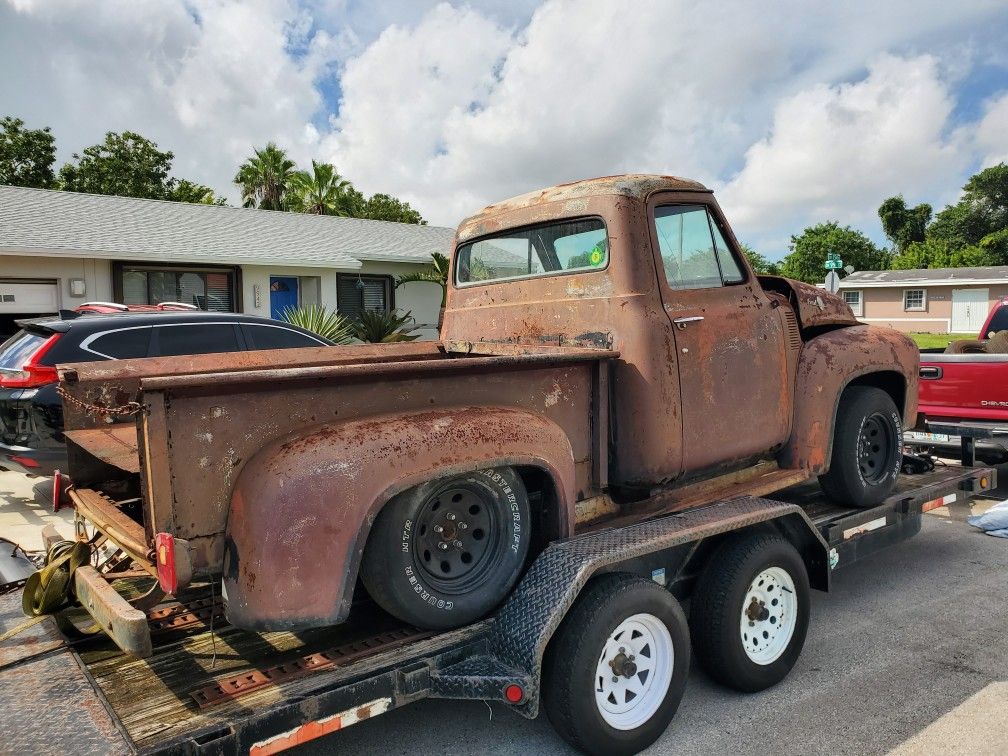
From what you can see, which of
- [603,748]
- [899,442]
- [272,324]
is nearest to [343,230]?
[272,324]

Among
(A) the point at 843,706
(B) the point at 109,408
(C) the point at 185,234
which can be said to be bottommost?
(A) the point at 843,706

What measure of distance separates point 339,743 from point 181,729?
1095 millimetres

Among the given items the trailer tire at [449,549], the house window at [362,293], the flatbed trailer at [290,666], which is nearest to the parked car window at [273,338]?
the flatbed trailer at [290,666]

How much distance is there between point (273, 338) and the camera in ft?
26.9

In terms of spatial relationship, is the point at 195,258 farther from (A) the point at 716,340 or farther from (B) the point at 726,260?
(A) the point at 716,340

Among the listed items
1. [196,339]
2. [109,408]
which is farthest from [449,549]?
[196,339]

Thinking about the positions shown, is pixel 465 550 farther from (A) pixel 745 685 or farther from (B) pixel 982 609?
(B) pixel 982 609

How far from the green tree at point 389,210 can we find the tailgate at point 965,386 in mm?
34335

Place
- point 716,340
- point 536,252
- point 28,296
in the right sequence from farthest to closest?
point 28,296 → point 536,252 → point 716,340

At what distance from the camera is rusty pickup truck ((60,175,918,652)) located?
264 centimetres

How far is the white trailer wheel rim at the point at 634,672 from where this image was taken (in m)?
3.15

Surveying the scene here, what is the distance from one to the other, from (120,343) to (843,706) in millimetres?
6375

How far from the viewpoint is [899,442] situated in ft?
16.8

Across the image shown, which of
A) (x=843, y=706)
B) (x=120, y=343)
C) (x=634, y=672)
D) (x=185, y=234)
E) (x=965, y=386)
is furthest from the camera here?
(x=185, y=234)
